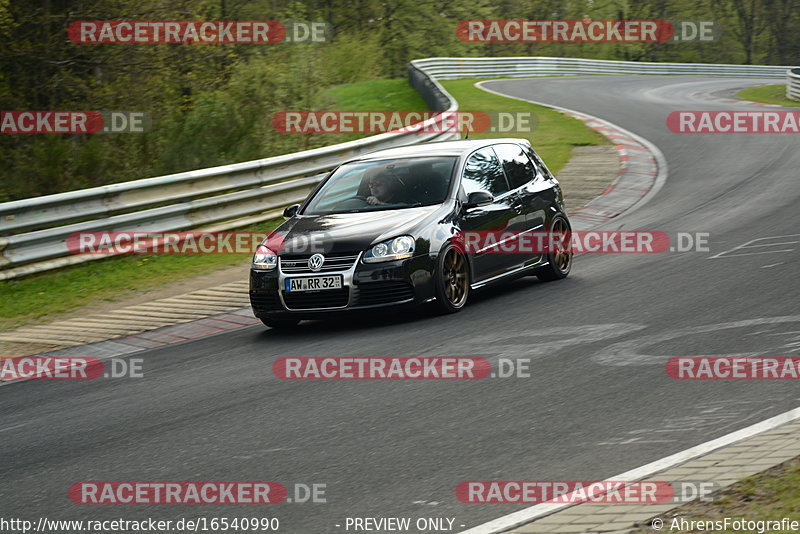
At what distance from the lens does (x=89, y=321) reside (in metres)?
11.1

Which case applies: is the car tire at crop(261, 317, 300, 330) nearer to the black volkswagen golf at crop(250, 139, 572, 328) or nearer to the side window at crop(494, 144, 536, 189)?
the black volkswagen golf at crop(250, 139, 572, 328)

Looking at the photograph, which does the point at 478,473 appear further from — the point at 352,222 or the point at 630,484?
the point at 352,222

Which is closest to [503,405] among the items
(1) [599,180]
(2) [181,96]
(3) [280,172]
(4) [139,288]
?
(4) [139,288]

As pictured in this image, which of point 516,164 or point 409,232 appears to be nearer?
point 409,232

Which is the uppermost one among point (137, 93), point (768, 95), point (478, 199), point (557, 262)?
point (137, 93)

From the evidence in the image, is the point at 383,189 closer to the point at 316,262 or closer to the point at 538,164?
the point at 316,262

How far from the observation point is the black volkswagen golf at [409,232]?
956cm

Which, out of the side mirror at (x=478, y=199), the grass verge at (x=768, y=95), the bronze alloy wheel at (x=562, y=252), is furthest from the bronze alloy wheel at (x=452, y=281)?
the grass verge at (x=768, y=95)

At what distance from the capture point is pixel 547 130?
25391 millimetres

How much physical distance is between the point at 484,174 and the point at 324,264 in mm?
2377

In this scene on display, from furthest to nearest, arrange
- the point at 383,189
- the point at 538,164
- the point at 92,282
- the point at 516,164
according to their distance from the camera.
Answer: the point at 92,282 < the point at 538,164 < the point at 516,164 < the point at 383,189

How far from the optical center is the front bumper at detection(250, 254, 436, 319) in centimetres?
950

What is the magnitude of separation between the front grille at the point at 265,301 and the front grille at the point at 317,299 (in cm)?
10

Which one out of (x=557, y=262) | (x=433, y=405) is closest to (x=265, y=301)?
(x=433, y=405)
